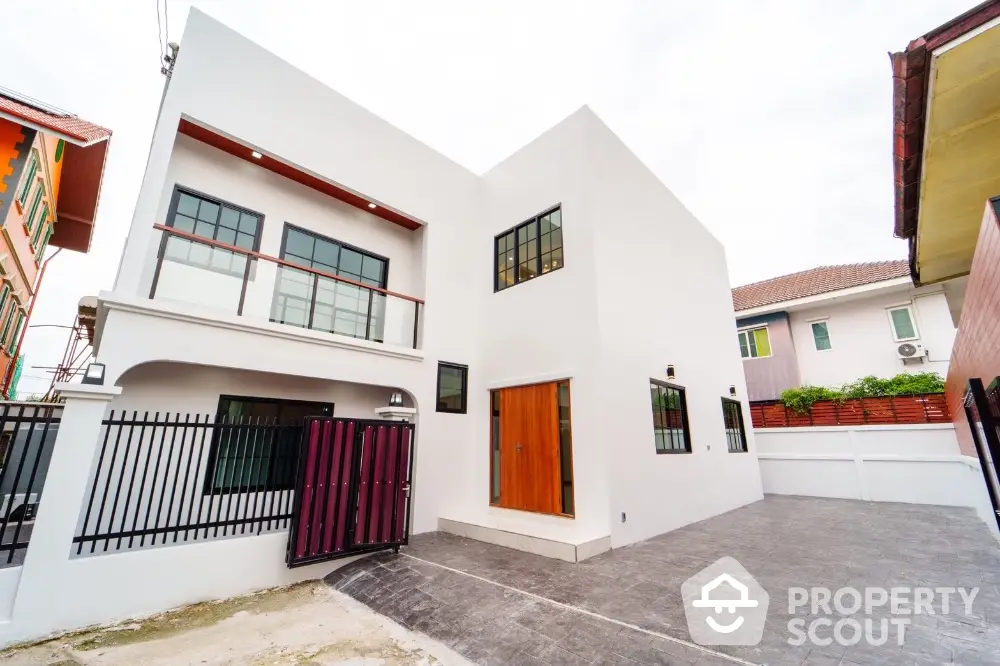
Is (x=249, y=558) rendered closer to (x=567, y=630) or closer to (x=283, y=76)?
(x=567, y=630)

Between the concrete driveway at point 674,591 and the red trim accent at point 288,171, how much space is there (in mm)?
5390

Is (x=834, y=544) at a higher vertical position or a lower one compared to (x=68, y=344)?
lower

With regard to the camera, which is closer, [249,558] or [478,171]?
[249,558]

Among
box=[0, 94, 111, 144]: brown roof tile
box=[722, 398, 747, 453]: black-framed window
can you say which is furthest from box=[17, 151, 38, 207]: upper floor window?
box=[722, 398, 747, 453]: black-framed window

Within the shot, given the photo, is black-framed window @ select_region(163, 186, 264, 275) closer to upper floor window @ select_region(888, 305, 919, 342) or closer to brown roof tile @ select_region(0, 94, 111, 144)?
brown roof tile @ select_region(0, 94, 111, 144)

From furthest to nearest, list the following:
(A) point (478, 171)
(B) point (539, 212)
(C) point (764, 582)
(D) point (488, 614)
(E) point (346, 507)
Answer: (A) point (478, 171) → (B) point (539, 212) → (E) point (346, 507) → (C) point (764, 582) → (D) point (488, 614)

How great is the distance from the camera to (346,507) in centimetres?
450

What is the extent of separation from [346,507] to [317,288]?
2998 millimetres

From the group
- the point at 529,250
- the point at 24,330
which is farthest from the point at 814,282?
the point at 24,330

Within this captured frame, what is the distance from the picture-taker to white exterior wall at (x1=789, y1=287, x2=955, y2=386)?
1054 cm

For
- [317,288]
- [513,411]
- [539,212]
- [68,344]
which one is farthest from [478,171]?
[68,344]

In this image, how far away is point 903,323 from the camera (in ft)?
36.5

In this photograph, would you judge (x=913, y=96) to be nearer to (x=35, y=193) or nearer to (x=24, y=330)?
(x=35, y=193)

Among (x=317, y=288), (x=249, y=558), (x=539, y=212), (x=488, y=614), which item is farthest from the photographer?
(x=539, y=212)
